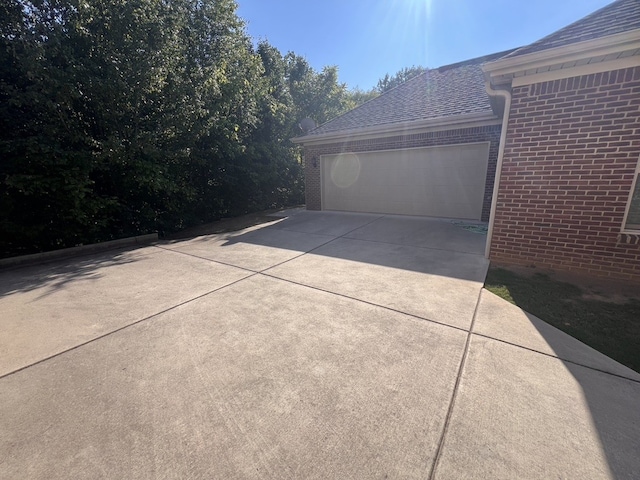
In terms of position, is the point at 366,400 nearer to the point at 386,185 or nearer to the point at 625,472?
the point at 625,472

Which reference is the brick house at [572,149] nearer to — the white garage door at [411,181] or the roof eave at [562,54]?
the roof eave at [562,54]

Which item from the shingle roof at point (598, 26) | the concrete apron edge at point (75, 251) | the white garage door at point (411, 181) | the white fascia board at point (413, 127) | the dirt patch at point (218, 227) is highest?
the shingle roof at point (598, 26)

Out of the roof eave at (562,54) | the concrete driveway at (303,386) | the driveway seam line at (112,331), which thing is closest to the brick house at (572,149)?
the roof eave at (562,54)

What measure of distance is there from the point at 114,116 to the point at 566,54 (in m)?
8.88

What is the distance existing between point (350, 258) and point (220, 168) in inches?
299

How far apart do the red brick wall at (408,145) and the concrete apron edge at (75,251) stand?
5.96 metres

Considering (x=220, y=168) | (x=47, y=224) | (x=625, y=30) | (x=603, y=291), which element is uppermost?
(x=625, y=30)

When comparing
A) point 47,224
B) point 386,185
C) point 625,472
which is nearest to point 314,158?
point 386,185

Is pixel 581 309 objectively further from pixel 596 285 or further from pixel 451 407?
pixel 451 407

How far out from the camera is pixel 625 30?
11.6 feet

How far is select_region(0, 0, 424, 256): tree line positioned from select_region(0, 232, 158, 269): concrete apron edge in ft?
1.40

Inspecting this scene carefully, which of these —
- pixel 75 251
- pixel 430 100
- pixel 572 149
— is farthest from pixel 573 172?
pixel 75 251

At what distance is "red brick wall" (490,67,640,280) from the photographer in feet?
12.9

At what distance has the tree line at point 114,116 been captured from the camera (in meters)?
5.84
